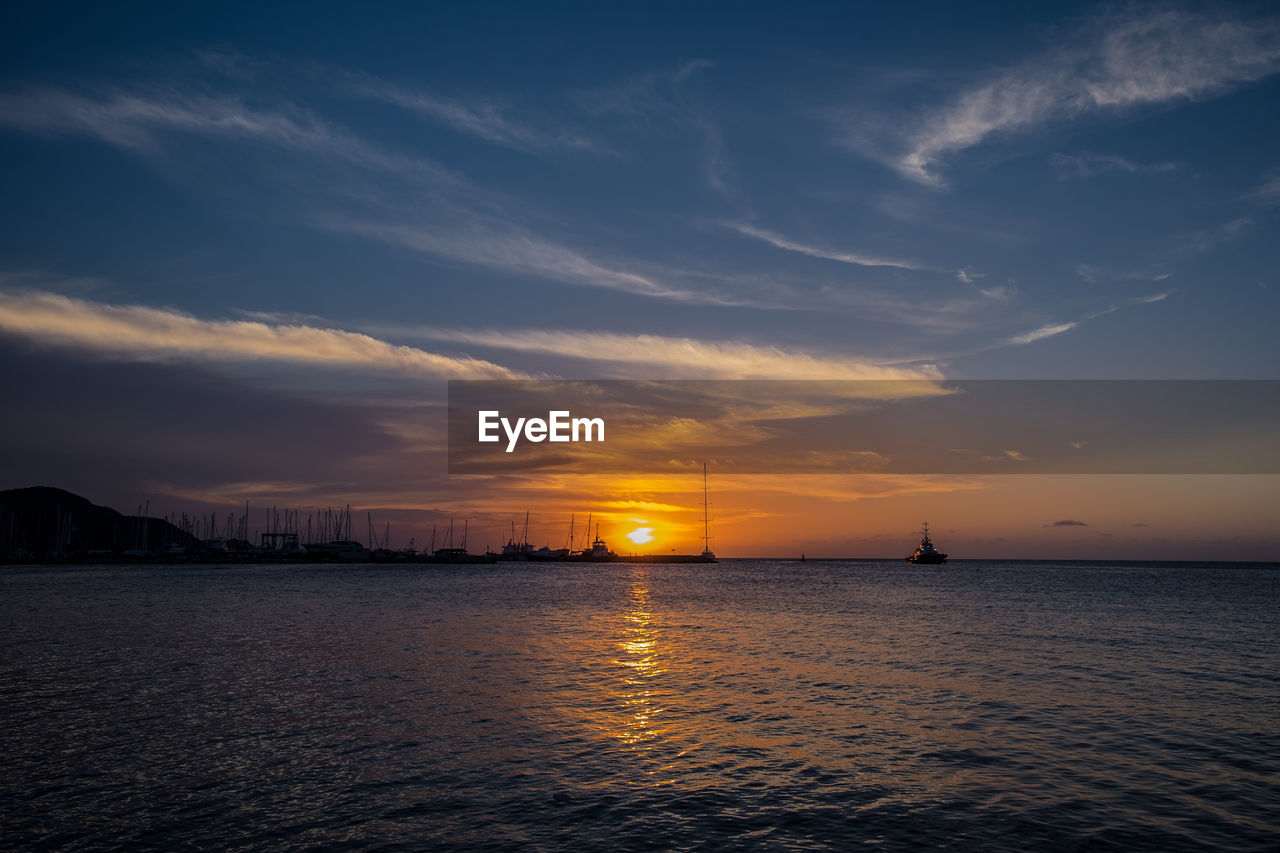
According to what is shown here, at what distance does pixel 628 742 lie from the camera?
2284cm

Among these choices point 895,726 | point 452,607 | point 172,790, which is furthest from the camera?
point 452,607

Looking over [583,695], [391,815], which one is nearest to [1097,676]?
[583,695]

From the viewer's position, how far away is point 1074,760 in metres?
21.1

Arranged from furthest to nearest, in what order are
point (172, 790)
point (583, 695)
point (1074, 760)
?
point (583, 695), point (1074, 760), point (172, 790)

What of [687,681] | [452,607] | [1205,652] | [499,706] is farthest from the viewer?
[452,607]

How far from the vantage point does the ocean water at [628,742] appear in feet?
51.7

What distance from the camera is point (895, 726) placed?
25016 mm

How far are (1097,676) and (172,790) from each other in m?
37.5

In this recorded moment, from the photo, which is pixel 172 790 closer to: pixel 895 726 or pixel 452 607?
pixel 895 726

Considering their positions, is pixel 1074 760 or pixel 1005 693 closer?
pixel 1074 760

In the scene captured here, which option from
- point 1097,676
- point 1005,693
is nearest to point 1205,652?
point 1097,676

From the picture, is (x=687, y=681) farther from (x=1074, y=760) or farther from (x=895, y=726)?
(x=1074, y=760)

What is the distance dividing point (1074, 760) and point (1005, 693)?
1047cm

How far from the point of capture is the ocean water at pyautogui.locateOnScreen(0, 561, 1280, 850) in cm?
1577
